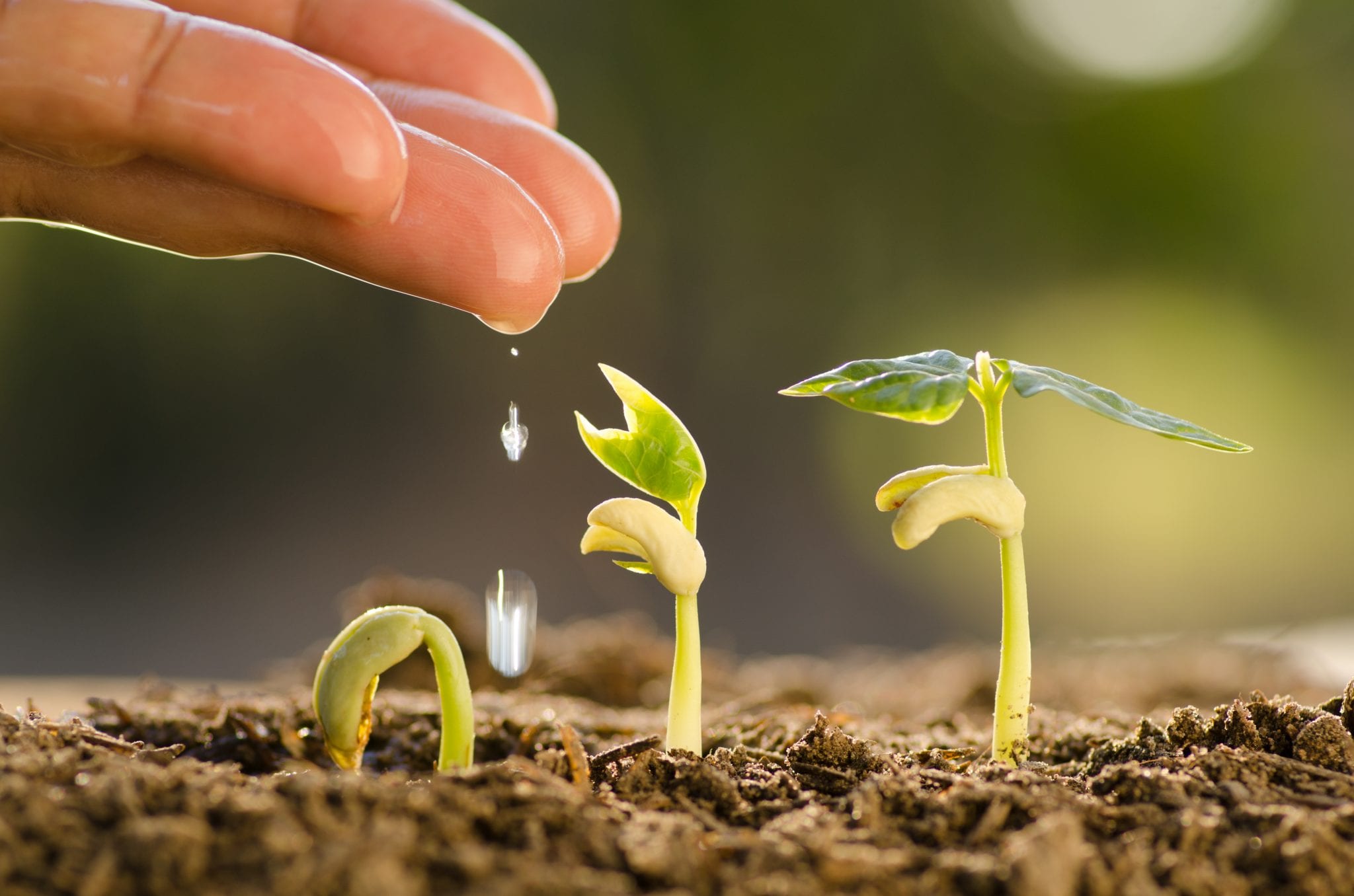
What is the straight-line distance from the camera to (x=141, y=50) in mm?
740

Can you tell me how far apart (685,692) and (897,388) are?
31cm

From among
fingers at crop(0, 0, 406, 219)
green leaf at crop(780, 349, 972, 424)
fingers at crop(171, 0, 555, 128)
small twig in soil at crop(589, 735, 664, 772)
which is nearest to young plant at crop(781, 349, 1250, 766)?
green leaf at crop(780, 349, 972, 424)

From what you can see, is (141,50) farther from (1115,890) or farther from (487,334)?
(487,334)

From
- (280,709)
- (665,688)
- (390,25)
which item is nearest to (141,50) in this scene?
(390,25)

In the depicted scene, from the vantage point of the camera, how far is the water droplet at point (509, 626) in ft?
3.56

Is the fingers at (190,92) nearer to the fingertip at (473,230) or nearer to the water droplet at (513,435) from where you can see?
the fingertip at (473,230)

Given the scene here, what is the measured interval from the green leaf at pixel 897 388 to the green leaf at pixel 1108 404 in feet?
0.15

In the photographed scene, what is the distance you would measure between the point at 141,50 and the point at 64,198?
29cm

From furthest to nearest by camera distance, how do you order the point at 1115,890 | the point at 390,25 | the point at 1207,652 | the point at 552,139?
the point at 1207,652, the point at 390,25, the point at 552,139, the point at 1115,890

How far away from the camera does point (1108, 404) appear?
76 cm

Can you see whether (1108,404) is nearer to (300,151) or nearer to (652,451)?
(652,451)

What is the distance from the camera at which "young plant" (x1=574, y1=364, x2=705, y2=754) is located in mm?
810

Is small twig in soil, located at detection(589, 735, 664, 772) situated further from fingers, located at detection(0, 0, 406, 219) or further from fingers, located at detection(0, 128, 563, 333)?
fingers, located at detection(0, 0, 406, 219)

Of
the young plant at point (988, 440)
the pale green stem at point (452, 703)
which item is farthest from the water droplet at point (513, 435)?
the young plant at point (988, 440)
